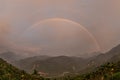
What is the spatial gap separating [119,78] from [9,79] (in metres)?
53.4

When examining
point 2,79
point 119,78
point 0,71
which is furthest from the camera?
point 0,71

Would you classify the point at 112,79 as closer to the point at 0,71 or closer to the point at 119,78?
the point at 119,78

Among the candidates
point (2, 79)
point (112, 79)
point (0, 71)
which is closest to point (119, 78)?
point (112, 79)

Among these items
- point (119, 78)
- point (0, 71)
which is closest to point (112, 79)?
point (119, 78)

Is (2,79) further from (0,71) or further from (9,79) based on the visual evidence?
(0,71)

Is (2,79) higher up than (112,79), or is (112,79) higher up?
(2,79)

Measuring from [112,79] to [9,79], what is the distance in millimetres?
50992

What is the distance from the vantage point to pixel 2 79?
95125 millimetres

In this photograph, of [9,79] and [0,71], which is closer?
[9,79]

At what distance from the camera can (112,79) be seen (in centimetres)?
5550

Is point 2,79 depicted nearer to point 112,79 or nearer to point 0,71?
point 0,71

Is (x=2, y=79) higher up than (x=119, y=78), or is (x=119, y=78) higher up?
(x=2, y=79)

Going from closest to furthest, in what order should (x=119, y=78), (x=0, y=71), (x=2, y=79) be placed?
(x=119, y=78) → (x=2, y=79) → (x=0, y=71)

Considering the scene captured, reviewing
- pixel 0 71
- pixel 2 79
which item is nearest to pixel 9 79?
pixel 2 79
